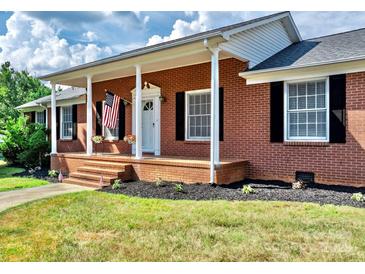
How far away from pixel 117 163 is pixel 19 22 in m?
5.61

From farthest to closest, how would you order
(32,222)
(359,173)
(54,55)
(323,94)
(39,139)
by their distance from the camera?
(54,55)
(39,139)
(323,94)
(359,173)
(32,222)

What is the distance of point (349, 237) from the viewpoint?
4.24 m

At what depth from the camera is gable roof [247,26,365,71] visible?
777cm

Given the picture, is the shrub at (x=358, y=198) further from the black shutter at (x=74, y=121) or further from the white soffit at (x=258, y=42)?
the black shutter at (x=74, y=121)

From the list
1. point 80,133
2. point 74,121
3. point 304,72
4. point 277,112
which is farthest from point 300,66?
point 74,121

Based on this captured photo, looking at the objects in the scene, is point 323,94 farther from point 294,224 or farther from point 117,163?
point 117,163

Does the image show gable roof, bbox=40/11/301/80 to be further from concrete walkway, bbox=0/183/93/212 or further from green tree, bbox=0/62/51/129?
green tree, bbox=0/62/51/129

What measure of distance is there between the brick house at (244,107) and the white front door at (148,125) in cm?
4

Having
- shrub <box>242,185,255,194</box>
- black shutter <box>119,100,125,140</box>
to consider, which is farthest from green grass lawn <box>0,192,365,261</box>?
black shutter <box>119,100,125,140</box>

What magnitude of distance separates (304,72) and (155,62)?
4.10 m

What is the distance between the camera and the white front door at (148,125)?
11.5 metres

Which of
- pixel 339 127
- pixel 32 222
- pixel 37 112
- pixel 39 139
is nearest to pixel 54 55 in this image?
pixel 39 139

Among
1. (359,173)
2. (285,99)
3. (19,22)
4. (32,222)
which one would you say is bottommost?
(32,222)

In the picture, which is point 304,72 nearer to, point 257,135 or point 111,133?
point 257,135
